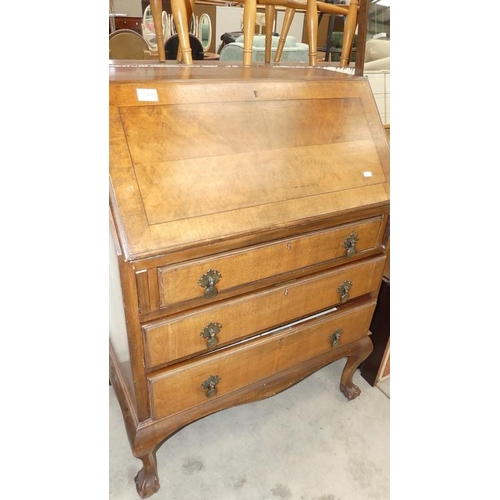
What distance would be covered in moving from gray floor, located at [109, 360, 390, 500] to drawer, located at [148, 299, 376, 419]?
0.45 metres

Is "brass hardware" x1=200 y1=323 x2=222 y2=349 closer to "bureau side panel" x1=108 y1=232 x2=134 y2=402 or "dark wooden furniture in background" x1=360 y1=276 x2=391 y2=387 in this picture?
"bureau side panel" x1=108 y1=232 x2=134 y2=402

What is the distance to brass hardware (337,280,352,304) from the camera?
1.45 meters

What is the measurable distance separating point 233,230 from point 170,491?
44.0 inches

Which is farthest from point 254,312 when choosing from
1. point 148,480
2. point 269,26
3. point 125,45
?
point 125,45

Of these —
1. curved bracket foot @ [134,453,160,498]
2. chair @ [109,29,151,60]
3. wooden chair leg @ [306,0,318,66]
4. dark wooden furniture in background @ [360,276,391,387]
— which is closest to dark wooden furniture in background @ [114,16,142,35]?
chair @ [109,29,151,60]

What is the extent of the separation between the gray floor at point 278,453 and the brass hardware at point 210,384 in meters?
0.51

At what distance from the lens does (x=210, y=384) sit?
1306 mm

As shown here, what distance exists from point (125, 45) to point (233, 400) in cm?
334

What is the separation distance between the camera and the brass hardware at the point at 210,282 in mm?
1090

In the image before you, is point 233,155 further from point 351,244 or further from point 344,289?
point 344,289

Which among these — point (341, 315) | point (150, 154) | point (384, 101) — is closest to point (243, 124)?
point (150, 154)

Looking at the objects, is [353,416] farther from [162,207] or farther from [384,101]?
[384,101]

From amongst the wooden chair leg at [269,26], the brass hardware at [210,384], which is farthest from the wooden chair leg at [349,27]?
the brass hardware at [210,384]

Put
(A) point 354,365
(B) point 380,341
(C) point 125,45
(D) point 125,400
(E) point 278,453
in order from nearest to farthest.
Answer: (D) point 125,400, (E) point 278,453, (A) point 354,365, (B) point 380,341, (C) point 125,45
